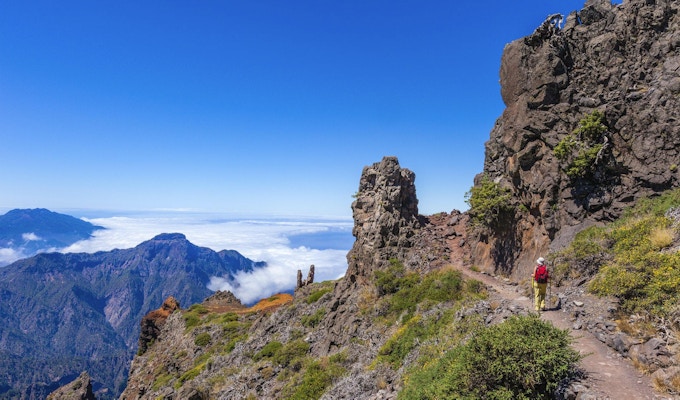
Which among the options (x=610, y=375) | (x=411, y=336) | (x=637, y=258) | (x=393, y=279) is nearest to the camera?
(x=610, y=375)

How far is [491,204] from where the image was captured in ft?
89.6

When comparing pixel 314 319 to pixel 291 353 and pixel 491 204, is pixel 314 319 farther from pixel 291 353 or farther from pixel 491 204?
pixel 491 204

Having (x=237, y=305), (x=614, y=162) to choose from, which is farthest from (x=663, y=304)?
(x=237, y=305)

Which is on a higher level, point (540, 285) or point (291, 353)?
point (540, 285)

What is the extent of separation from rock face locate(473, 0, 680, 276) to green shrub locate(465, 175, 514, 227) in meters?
0.86

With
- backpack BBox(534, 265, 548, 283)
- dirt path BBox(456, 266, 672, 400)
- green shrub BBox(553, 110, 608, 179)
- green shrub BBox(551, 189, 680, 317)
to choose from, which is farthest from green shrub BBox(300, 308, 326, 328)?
dirt path BBox(456, 266, 672, 400)

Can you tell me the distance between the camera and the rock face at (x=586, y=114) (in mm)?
20328

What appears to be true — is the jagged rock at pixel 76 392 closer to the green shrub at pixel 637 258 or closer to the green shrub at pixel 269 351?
the green shrub at pixel 269 351

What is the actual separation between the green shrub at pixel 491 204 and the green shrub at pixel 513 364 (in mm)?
19376

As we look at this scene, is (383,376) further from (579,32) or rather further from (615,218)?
(579,32)

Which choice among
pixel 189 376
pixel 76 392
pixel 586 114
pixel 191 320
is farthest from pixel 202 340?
pixel 586 114

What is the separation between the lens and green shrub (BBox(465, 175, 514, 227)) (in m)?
27.0

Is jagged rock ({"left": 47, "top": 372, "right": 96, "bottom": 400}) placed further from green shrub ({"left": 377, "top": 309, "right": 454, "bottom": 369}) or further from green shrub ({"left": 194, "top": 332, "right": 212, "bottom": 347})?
green shrub ({"left": 377, "top": 309, "right": 454, "bottom": 369})

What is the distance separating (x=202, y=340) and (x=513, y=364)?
47.8m
